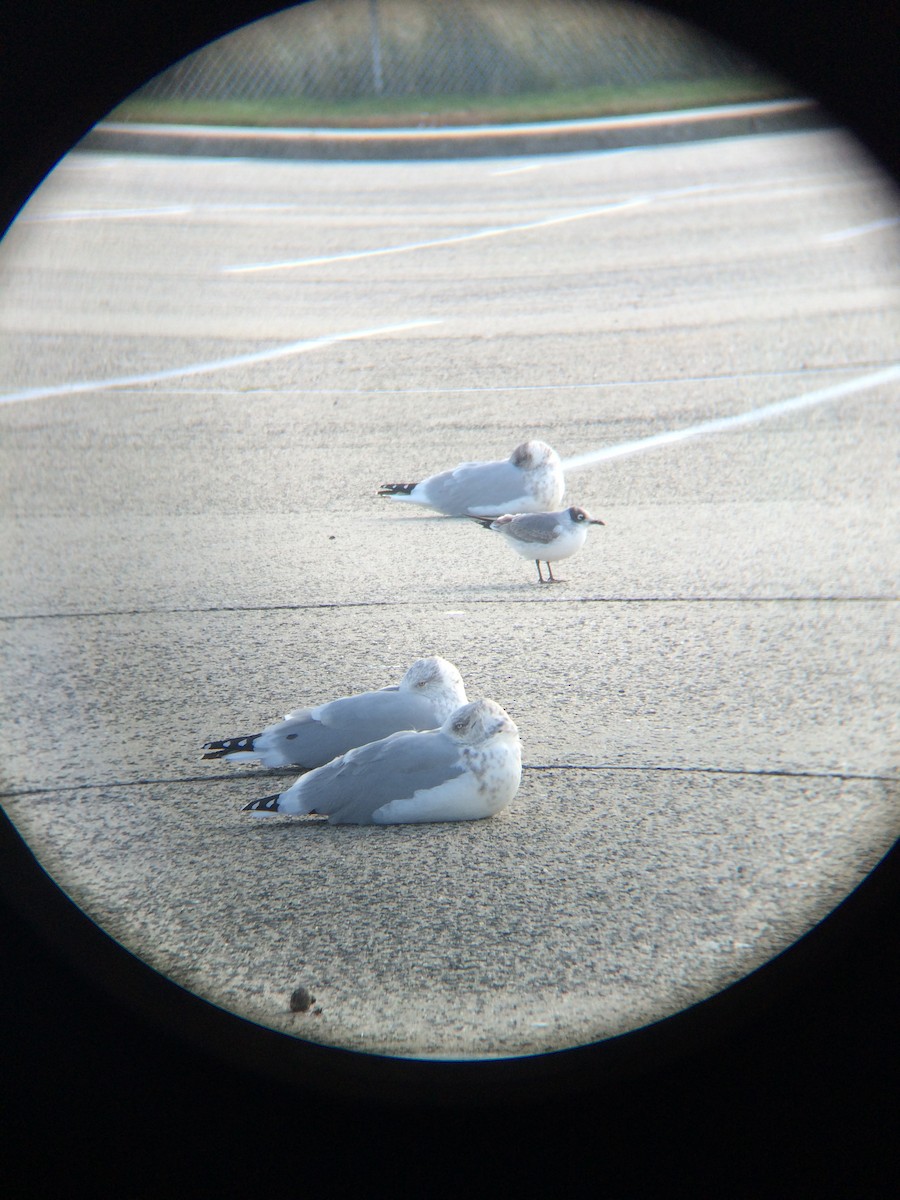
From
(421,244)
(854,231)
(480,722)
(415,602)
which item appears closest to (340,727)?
(480,722)

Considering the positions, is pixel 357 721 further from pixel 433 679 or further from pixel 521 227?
pixel 521 227

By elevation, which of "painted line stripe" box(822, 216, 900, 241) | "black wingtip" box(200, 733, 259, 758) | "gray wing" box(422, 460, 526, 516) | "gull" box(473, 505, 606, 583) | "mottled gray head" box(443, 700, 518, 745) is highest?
"mottled gray head" box(443, 700, 518, 745)

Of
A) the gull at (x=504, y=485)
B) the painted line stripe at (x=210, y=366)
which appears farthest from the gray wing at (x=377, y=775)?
the painted line stripe at (x=210, y=366)

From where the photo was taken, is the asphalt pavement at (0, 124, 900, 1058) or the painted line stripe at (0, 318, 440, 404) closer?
the asphalt pavement at (0, 124, 900, 1058)

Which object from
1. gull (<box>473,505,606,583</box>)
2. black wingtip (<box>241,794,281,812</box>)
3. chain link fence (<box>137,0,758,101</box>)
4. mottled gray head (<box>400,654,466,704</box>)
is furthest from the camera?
chain link fence (<box>137,0,758,101</box>)

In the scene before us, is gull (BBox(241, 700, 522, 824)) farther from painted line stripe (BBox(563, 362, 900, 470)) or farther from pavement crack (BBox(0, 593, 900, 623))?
painted line stripe (BBox(563, 362, 900, 470))

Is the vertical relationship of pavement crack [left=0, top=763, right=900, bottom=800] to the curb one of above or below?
above

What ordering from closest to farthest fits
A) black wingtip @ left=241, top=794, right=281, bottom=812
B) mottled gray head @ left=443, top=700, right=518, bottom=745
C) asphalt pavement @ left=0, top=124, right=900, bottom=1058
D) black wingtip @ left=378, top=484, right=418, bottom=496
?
asphalt pavement @ left=0, top=124, right=900, bottom=1058
mottled gray head @ left=443, top=700, right=518, bottom=745
black wingtip @ left=241, top=794, right=281, bottom=812
black wingtip @ left=378, top=484, right=418, bottom=496

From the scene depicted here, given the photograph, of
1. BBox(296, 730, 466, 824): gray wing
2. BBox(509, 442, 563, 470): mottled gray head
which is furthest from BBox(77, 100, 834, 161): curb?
BBox(296, 730, 466, 824): gray wing
